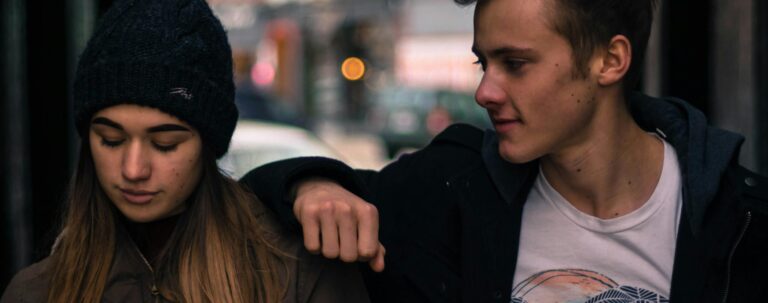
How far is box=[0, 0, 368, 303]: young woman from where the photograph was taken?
2.06 metres

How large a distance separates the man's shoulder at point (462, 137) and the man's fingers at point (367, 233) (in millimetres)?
639

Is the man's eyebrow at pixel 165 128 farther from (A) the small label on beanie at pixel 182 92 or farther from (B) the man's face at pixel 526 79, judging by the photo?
(B) the man's face at pixel 526 79

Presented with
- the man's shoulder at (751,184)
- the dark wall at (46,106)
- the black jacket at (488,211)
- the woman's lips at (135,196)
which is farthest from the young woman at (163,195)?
the dark wall at (46,106)

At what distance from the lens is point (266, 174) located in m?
2.31

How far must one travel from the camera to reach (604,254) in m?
2.28

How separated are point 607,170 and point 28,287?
143 centimetres

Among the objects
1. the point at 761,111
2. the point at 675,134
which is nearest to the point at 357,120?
the point at 761,111

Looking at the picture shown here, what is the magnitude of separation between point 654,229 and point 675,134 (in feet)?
0.90

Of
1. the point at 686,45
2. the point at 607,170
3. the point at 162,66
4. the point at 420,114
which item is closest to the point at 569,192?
the point at 607,170

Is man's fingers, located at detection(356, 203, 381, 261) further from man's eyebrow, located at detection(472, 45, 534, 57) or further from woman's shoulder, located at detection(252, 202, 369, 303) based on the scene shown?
man's eyebrow, located at detection(472, 45, 534, 57)

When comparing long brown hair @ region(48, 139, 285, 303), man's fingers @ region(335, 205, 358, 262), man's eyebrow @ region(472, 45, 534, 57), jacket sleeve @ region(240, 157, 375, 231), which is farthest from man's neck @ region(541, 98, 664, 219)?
long brown hair @ region(48, 139, 285, 303)

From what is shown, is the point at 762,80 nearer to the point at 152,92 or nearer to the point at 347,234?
the point at 347,234

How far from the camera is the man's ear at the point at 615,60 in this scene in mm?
2334

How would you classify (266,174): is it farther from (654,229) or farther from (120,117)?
(654,229)
